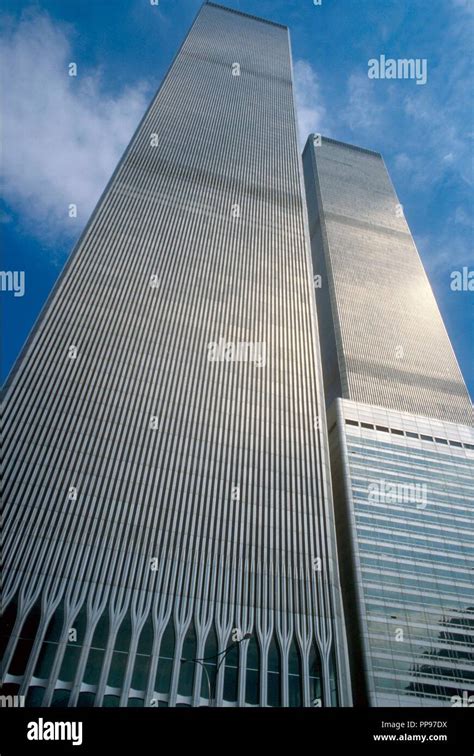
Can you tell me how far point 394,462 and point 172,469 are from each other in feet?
100

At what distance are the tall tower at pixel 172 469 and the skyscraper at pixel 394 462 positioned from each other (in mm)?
11479

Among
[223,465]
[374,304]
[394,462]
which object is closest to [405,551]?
[394,462]

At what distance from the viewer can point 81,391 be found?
44.0m

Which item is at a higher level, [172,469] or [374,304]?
[374,304]

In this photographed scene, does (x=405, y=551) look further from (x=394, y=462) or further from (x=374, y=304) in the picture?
(x=374, y=304)

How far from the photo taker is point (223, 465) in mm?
43094

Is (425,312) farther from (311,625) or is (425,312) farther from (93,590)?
(93,590)

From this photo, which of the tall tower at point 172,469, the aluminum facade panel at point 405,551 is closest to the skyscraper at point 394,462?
the aluminum facade panel at point 405,551

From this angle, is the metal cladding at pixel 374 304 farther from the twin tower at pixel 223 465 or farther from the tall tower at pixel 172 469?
the tall tower at pixel 172 469

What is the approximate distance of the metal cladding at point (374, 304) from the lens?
71562mm

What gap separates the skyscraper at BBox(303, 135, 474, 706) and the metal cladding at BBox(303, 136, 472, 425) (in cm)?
24

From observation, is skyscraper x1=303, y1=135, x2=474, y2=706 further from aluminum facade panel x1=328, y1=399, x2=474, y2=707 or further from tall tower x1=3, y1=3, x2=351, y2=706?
tall tower x1=3, y1=3, x2=351, y2=706

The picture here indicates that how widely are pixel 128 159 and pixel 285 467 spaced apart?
4849 cm
